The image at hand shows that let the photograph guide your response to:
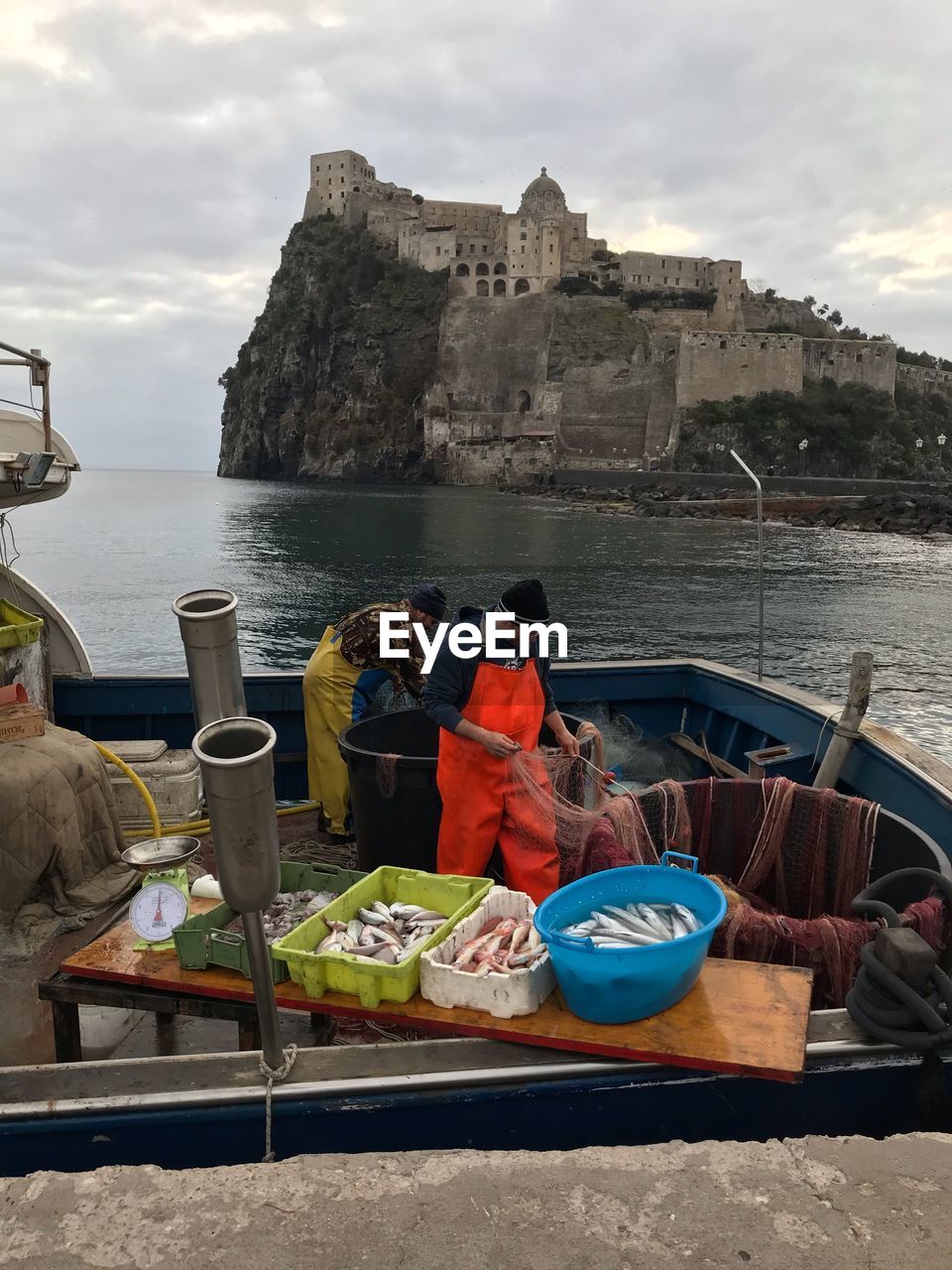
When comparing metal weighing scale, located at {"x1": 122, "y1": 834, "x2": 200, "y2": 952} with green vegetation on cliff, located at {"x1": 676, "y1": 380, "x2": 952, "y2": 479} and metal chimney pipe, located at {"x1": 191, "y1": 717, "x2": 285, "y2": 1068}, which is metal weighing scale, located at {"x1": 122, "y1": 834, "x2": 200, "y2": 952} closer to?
metal chimney pipe, located at {"x1": 191, "y1": 717, "x2": 285, "y2": 1068}

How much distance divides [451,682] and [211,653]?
5.88 feet

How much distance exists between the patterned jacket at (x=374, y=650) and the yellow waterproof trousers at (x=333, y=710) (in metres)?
0.10

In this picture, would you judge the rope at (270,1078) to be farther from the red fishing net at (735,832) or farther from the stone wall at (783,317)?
the stone wall at (783,317)

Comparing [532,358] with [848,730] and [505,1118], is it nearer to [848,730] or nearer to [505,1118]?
[848,730]

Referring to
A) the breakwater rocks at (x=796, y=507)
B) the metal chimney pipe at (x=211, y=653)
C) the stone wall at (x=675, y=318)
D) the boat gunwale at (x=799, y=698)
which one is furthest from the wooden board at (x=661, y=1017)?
the stone wall at (x=675, y=318)

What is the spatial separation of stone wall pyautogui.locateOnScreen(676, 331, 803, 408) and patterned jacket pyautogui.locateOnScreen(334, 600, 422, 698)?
8230 cm

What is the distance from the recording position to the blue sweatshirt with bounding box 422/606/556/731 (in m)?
4.17

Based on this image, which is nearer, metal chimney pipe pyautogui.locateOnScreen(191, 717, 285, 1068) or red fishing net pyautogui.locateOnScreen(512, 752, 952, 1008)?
metal chimney pipe pyautogui.locateOnScreen(191, 717, 285, 1068)

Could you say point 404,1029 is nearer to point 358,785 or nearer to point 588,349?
point 358,785

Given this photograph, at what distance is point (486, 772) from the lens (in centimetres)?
422

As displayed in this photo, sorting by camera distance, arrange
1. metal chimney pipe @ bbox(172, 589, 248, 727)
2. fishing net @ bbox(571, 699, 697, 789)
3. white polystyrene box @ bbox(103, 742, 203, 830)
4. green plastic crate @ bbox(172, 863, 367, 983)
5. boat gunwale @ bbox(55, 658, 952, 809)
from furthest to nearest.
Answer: fishing net @ bbox(571, 699, 697, 789)
white polystyrene box @ bbox(103, 742, 203, 830)
boat gunwale @ bbox(55, 658, 952, 809)
green plastic crate @ bbox(172, 863, 367, 983)
metal chimney pipe @ bbox(172, 589, 248, 727)

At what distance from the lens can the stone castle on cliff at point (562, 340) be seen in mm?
84125

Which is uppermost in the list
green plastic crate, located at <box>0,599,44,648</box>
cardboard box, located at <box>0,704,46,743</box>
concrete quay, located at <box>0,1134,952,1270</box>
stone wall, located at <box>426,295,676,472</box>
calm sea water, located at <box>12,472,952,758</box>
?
stone wall, located at <box>426,295,676,472</box>

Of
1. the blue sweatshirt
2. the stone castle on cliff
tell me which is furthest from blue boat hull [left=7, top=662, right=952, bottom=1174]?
the stone castle on cliff
